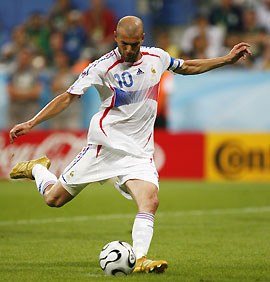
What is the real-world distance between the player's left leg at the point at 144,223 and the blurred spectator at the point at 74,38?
489 inches

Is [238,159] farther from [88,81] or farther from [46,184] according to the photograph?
[88,81]

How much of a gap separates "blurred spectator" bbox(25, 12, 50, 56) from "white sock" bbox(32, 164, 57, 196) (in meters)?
11.7

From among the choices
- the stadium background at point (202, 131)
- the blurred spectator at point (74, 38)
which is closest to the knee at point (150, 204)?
the stadium background at point (202, 131)

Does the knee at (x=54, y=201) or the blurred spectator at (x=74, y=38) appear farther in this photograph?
the blurred spectator at (x=74, y=38)

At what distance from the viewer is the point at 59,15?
19.7 m

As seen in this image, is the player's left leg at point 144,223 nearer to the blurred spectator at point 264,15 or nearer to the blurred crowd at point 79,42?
the blurred crowd at point 79,42

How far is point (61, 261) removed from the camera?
6965 mm

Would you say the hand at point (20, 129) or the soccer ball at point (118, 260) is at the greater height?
the hand at point (20, 129)

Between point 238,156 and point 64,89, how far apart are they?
412cm

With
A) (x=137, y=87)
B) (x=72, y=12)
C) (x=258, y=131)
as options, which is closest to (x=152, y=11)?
(x=72, y=12)

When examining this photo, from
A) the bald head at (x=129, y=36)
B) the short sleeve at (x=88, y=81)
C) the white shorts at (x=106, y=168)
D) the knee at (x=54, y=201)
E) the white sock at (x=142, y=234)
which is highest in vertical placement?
the bald head at (x=129, y=36)

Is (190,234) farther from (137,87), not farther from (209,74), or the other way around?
(209,74)

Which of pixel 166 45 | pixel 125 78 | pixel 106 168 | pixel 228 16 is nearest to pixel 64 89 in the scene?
pixel 166 45

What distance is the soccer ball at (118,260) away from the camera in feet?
19.9
